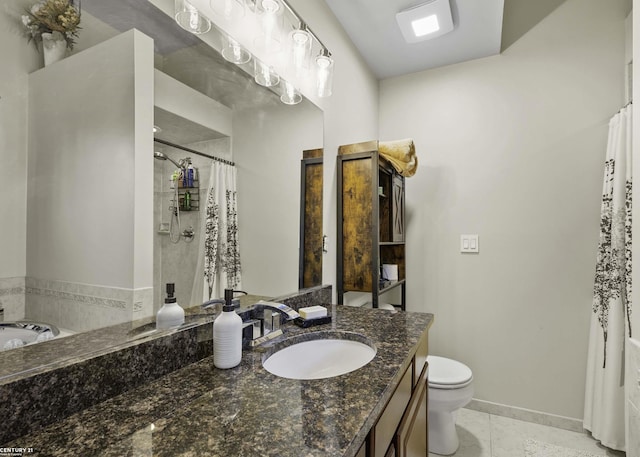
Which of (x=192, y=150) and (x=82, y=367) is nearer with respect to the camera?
(x=82, y=367)

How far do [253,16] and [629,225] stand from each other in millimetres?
2115

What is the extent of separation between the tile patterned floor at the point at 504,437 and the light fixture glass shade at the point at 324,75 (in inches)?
81.1

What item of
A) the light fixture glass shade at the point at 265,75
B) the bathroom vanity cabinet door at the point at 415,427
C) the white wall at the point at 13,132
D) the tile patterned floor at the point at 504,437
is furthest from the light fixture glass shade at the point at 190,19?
the tile patterned floor at the point at 504,437

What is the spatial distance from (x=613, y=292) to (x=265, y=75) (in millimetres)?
2124

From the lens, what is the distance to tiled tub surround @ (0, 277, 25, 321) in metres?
0.66

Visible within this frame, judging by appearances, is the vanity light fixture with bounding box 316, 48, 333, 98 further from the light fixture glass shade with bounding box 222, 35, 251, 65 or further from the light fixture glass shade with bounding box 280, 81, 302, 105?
the light fixture glass shade with bounding box 222, 35, 251, 65

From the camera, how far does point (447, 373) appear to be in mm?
2008

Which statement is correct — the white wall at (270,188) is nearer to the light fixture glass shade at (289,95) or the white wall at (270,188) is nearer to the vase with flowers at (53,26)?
the light fixture glass shade at (289,95)

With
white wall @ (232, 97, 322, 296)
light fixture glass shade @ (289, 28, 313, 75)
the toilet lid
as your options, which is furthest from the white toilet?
light fixture glass shade @ (289, 28, 313, 75)

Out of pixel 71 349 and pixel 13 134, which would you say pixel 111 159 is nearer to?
pixel 13 134

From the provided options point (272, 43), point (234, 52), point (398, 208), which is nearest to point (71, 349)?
point (234, 52)

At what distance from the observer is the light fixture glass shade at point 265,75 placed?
1348 mm

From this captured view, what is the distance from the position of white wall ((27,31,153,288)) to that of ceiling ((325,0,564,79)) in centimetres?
143

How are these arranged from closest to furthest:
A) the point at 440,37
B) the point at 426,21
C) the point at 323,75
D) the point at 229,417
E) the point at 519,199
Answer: the point at 229,417 < the point at 323,75 < the point at 426,21 < the point at 440,37 < the point at 519,199
